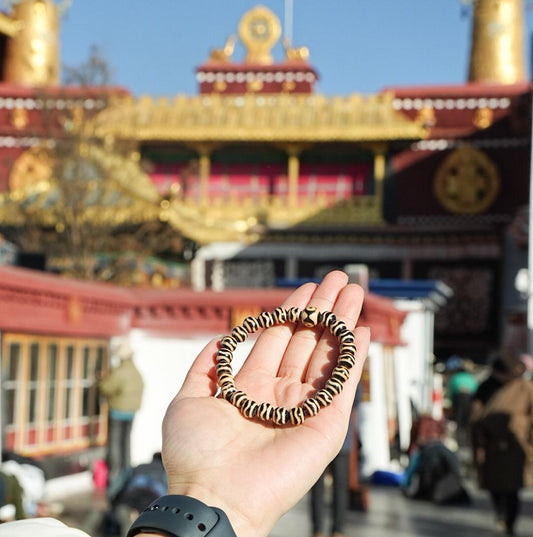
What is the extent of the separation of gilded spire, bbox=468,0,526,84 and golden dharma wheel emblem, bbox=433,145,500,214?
5.02 metres

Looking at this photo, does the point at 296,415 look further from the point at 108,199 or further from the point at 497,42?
the point at 497,42

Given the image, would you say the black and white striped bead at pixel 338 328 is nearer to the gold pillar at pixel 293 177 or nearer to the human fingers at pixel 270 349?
the human fingers at pixel 270 349

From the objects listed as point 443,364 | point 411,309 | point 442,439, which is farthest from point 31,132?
point 442,439

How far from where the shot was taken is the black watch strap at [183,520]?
1.97m

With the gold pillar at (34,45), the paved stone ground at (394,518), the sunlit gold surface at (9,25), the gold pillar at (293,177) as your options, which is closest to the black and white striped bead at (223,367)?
the paved stone ground at (394,518)

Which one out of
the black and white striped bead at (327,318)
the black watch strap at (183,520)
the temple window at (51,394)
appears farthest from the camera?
the temple window at (51,394)

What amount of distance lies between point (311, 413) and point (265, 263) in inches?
1120

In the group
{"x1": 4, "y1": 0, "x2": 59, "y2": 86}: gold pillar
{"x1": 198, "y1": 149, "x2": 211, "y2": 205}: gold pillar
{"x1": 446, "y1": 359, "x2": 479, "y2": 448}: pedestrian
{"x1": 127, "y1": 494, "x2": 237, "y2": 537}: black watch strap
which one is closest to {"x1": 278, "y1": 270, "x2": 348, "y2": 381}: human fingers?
{"x1": 127, "y1": 494, "x2": 237, "y2": 537}: black watch strap

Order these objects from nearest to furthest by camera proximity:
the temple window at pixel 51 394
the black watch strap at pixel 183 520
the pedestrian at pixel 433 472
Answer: the black watch strap at pixel 183 520
the temple window at pixel 51 394
the pedestrian at pixel 433 472

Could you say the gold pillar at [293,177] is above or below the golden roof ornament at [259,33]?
below

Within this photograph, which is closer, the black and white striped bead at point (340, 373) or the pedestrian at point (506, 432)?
the black and white striped bead at point (340, 373)

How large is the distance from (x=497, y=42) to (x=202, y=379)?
34203 mm

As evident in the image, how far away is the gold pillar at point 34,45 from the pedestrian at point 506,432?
29.2m

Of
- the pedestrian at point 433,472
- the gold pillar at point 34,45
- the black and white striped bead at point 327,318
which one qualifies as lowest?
the pedestrian at point 433,472
